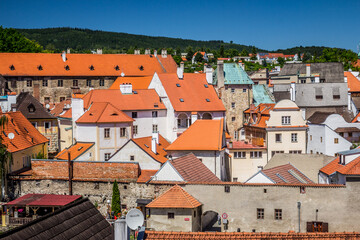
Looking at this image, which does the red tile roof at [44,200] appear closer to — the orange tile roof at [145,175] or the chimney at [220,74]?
the orange tile roof at [145,175]

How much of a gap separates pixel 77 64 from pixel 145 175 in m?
37.2

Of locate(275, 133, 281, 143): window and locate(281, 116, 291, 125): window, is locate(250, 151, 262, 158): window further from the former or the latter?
locate(281, 116, 291, 125): window

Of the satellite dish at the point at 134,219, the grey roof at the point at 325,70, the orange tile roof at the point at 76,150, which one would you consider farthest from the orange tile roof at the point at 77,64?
the satellite dish at the point at 134,219

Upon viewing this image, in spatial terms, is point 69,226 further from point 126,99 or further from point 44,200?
point 126,99

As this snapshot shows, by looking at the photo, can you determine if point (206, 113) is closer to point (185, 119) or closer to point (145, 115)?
point (185, 119)

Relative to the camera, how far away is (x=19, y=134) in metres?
43.9

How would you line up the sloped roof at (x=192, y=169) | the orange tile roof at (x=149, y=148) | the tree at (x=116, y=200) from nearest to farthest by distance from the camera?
the sloped roof at (x=192, y=169) < the tree at (x=116, y=200) < the orange tile roof at (x=149, y=148)

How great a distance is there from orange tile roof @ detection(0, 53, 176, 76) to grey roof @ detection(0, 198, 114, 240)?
5391cm

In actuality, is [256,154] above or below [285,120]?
below

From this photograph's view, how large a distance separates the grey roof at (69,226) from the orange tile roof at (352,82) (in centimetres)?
5214

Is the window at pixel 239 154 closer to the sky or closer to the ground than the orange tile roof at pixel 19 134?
closer to the ground

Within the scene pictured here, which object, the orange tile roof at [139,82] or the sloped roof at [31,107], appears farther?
the orange tile roof at [139,82]

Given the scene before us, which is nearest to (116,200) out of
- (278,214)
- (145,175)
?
(145,175)

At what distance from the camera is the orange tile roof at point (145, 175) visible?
37.2 metres
